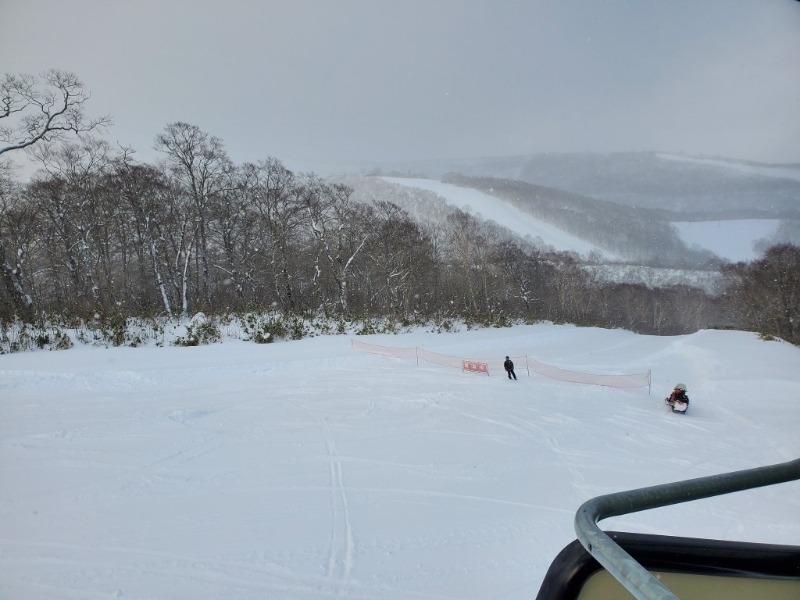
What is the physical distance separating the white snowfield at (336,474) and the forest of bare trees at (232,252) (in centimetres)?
847

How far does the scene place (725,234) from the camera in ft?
181

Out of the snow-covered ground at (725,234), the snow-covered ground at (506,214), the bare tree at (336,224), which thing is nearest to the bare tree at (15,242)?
the bare tree at (336,224)

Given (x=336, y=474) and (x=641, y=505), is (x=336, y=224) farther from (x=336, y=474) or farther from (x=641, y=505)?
(x=641, y=505)

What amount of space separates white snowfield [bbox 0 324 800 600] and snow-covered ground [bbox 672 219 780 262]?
4107cm

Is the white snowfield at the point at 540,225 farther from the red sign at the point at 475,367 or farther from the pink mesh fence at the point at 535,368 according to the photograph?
the red sign at the point at 475,367

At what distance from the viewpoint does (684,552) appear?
1.10 m

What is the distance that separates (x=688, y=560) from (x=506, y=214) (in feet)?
275

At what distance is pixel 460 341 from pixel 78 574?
18.6m

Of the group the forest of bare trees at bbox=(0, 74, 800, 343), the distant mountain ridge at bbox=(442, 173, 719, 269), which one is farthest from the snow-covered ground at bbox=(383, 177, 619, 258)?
the forest of bare trees at bbox=(0, 74, 800, 343)

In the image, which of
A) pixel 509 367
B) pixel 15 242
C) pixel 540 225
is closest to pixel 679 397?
pixel 509 367

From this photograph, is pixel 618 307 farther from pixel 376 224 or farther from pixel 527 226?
pixel 376 224

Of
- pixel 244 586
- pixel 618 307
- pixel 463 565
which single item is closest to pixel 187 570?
pixel 244 586

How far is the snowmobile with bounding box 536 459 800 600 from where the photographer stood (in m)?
1.05

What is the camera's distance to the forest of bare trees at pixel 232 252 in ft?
57.3
